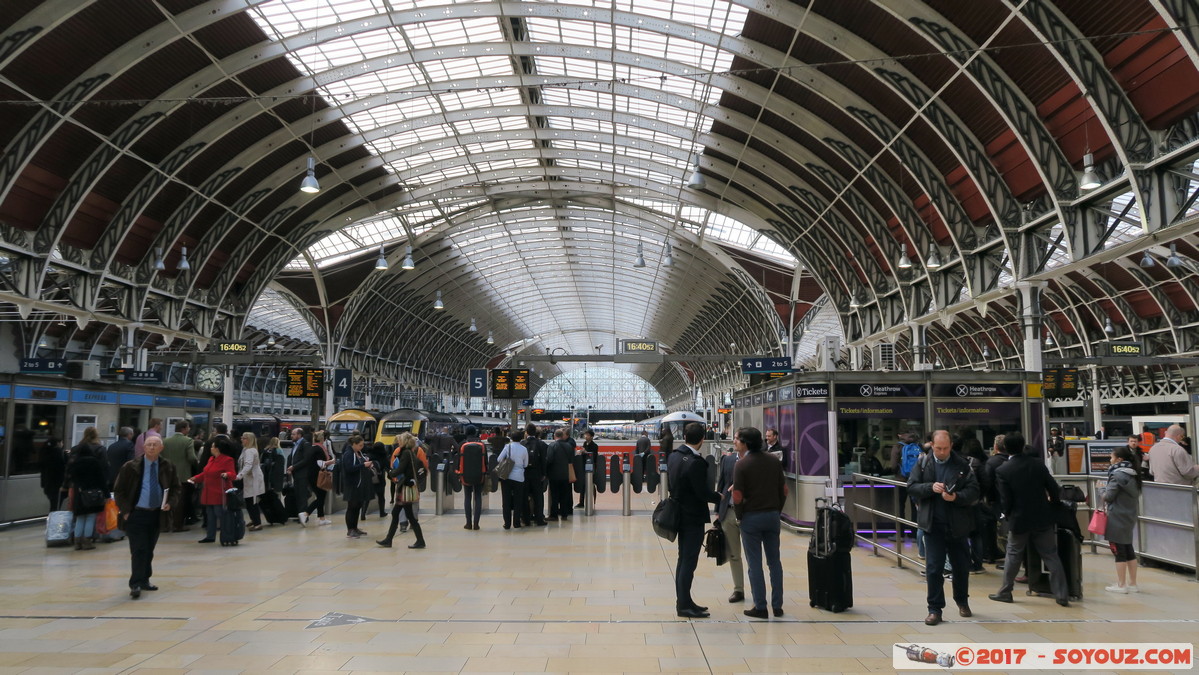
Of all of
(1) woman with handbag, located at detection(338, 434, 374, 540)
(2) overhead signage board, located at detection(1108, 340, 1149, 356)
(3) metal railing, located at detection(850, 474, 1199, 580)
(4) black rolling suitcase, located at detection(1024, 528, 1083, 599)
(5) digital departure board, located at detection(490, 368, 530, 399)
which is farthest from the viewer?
(2) overhead signage board, located at detection(1108, 340, 1149, 356)

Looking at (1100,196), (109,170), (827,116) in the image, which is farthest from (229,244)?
(1100,196)

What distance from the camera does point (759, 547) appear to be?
766cm

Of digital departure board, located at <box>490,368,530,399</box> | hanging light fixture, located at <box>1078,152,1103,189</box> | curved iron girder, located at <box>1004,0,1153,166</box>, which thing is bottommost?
digital departure board, located at <box>490,368,530,399</box>

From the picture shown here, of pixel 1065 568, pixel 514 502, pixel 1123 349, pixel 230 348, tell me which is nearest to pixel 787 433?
pixel 514 502

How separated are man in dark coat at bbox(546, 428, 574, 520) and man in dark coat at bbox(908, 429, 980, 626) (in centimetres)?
805

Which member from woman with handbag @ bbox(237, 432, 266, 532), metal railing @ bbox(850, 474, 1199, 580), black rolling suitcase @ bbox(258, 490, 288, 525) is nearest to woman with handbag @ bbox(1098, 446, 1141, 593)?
metal railing @ bbox(850, 474, 1199, 580)

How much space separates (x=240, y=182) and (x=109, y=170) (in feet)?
17.8

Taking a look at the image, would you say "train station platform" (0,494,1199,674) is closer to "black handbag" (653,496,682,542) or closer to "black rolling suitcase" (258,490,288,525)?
"black handbag" (653,496,682,542)

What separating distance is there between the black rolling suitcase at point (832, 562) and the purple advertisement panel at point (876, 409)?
6015 mm

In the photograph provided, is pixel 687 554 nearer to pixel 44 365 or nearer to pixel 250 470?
pixel 250 470

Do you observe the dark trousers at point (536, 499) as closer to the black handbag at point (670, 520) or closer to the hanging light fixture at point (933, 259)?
the black handbag at point (670, 520)

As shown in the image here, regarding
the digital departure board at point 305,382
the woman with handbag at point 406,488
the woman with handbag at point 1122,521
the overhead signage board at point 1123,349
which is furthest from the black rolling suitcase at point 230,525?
the overhead signage board at point 1123,349

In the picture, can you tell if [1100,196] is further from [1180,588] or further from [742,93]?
[1180,588]

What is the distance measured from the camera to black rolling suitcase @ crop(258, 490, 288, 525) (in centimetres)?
1485
